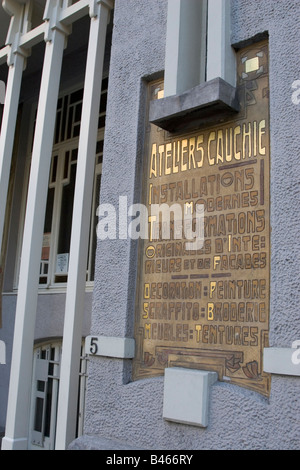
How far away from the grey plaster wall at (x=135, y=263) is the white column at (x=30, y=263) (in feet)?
3.44

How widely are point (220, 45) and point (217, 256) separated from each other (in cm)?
136

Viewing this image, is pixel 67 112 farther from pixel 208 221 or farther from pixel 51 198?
pixel 208 221

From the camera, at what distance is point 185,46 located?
333 centimetres

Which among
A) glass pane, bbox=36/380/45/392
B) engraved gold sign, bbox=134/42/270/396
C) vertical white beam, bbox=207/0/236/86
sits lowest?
glass pane, bbox=36/380/45/392

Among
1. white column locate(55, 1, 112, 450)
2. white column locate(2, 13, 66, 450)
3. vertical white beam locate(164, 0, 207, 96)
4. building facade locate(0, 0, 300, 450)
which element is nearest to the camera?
building facade locate(0, 0, 300, 450)

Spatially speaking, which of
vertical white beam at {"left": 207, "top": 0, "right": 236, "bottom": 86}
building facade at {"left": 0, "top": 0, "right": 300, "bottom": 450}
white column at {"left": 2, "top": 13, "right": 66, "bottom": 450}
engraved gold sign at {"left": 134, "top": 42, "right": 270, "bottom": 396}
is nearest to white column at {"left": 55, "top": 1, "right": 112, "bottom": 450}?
building facade at {"left": 0, "top": 0, "right": 300, "bottom": 450}

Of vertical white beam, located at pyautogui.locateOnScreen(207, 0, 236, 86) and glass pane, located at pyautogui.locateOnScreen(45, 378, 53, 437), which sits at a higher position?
vertical white beam, located at pyautogui.locateOnScreen(207, 0, 236, 86)

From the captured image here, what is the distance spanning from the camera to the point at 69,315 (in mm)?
3955

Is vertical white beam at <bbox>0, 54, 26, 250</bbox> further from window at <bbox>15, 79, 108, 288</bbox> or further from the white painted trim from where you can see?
the white painted trim

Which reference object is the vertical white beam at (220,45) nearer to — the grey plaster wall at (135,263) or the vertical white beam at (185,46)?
the grey plaster wall at (135,263)

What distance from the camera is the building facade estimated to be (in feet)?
8.75

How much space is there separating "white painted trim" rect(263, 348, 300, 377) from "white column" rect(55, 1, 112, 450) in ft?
5.93

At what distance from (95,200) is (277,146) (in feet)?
13.4

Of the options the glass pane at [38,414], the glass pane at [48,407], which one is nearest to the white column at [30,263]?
the glass pane at [48,407]
